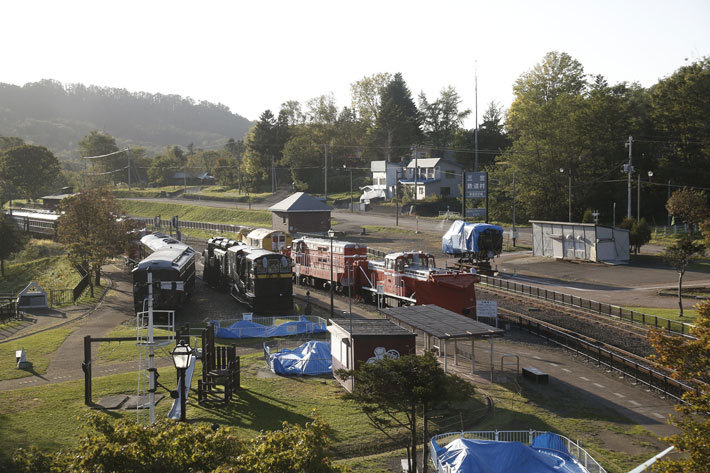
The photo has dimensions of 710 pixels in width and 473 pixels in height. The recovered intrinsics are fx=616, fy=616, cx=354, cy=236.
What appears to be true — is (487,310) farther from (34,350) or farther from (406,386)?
(34,350)

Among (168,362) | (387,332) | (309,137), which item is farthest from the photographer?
(309,137)

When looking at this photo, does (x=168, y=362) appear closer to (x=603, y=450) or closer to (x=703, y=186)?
(x=603, y=450)

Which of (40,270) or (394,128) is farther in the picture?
(394,128)

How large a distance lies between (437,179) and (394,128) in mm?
28660

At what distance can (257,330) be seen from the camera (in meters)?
35.7

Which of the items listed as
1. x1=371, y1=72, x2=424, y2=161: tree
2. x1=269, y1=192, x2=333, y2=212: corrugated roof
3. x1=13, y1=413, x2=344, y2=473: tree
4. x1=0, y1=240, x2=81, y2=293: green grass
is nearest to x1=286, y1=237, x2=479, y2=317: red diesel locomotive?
x1=269, y1=192, x2=333, y2=212: corrugated roof

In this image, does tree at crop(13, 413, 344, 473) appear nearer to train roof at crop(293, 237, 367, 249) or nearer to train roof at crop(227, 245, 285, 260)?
train roof at crop(227, 245, 285, 260)

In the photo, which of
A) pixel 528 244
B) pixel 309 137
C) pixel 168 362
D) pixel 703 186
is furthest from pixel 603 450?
pixel 309 137

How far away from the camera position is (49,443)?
19.6m

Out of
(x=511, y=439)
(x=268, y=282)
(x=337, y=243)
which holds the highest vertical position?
(x=337, y=243)

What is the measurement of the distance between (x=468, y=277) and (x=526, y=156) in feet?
158

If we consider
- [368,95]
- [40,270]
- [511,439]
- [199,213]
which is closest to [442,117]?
[368,95]

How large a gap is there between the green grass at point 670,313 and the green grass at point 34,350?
34.4 meters

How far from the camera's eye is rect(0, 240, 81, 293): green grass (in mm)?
60875
